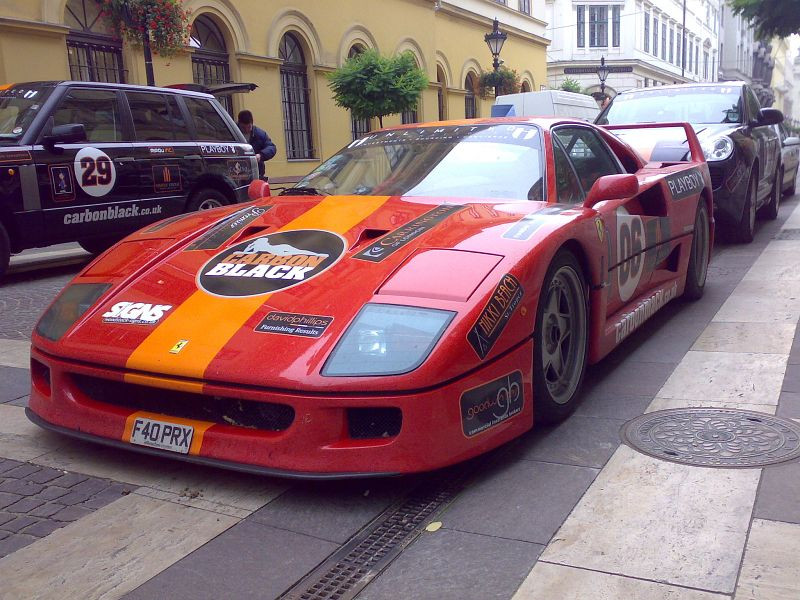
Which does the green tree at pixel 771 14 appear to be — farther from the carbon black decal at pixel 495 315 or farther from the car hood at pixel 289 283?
the carbon black decal at pixel 495 315

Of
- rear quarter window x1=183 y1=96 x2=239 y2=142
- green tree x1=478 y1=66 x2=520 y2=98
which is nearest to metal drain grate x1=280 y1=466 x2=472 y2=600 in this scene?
rear quarter window x1=183 y1=96 x2=239 y2=142

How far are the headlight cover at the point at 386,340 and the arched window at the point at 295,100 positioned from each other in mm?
15775

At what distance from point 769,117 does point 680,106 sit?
95cm

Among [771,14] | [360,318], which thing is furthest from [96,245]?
[771,14]

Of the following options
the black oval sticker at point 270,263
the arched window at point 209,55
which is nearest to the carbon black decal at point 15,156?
the black oval sticker at point 270,263

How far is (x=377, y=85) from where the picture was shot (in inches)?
617

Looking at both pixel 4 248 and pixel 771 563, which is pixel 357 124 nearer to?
pixel 4 248

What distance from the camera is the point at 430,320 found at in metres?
2.83

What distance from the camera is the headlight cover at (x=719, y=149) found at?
8.09m

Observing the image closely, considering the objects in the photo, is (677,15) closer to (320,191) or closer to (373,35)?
(373,35)

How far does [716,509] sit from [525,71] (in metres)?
31.1

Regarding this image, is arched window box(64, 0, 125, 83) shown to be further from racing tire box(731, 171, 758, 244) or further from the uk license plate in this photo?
the uk license plate

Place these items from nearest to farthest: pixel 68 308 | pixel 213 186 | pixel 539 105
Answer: pixel 68 308 → pixel 213 186 → pixel 539 105

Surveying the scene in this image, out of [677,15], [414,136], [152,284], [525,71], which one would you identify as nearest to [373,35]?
[525,71]
